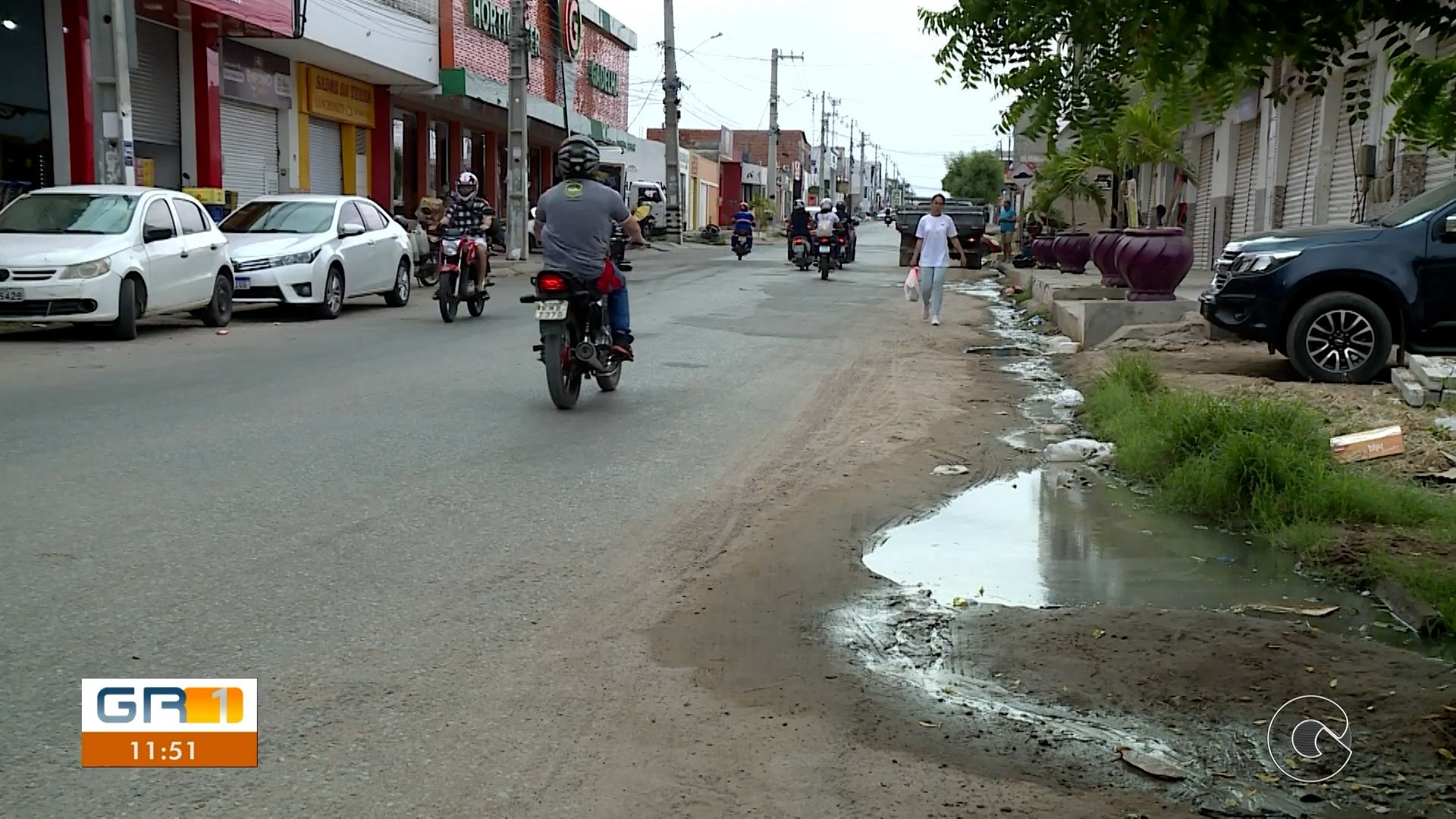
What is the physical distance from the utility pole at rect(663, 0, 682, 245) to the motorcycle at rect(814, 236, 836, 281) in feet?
71.2

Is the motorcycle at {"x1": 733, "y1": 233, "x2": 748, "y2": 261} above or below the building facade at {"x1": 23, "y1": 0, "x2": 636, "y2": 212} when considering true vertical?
below

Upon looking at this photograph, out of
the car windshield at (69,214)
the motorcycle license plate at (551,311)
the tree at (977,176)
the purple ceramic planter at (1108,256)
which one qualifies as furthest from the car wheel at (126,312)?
the tree at (977,176)

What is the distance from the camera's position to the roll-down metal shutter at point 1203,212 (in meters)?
28.4

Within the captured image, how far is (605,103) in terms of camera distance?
5328cm

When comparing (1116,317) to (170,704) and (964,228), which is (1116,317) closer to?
(170,704)

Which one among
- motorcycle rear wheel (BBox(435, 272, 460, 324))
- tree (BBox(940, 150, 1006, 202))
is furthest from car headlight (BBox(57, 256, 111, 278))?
tree (BBox(940, 150, 1006, 202))

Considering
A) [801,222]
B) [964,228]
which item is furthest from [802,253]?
[964,228]

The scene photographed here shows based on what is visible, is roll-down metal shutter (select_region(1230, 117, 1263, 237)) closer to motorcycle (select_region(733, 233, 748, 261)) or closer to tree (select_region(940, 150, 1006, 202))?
motorcycle (select_region(733, 233, 748, 261))

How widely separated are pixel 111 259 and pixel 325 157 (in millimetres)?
18581

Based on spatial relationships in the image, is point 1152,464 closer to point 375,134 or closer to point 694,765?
point 694,765

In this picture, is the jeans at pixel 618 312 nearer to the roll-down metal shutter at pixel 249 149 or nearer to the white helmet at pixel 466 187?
the white helmet at pixel 466 187

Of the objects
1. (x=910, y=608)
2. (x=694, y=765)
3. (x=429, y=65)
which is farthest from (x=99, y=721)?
(x=429, y=65)

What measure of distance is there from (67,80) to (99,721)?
66.2 feet

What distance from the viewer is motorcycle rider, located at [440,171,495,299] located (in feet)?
57.7
